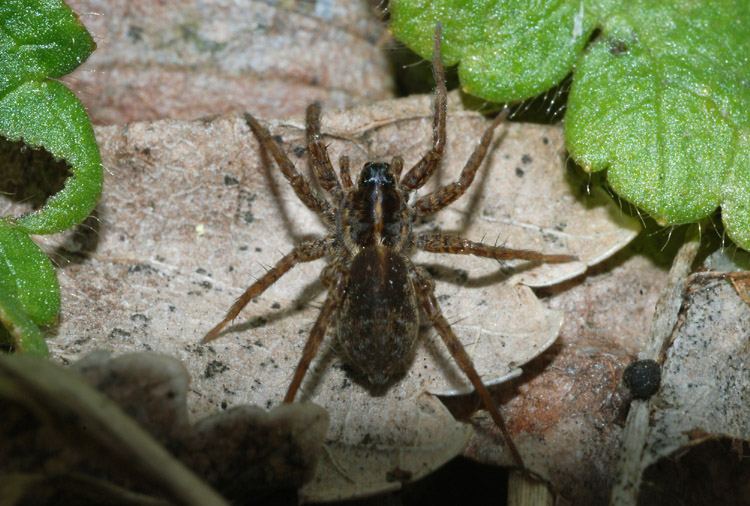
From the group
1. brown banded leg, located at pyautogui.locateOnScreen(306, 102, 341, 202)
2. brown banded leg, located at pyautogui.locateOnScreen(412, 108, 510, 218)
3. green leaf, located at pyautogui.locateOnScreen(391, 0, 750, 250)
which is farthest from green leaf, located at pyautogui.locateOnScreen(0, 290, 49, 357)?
green leaf, located at pyautogui.locateOnScreen(391, 0, 750, 250)

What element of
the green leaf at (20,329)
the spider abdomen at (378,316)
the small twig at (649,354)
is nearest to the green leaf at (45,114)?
the green leaf at (20,329)

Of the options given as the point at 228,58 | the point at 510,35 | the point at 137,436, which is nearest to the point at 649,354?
the point at 510,35

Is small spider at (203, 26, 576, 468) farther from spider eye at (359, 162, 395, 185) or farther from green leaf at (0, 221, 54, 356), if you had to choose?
green leaf at (0, 221, 54, 356)

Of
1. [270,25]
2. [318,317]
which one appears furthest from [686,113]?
[270,25]

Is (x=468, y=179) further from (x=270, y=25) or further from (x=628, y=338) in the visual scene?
(x=270, y=25)

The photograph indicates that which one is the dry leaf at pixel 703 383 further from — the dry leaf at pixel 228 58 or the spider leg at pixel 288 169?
the dry leaf at pixel 228 58
